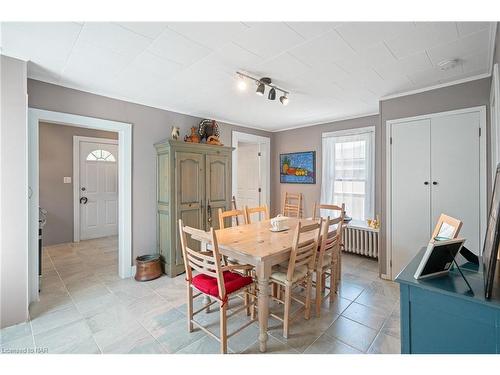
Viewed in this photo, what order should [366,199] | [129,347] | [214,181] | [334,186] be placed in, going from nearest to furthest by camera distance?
1. [129,347]
2. [214,181]
3. [366,199]
4. [334,186]

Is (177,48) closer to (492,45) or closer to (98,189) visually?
(492,45)

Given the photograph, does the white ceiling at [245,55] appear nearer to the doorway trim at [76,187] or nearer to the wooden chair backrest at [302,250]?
the wooden chair backrest at [302,250]

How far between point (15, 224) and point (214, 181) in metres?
2.20

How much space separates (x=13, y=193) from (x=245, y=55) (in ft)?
7.72

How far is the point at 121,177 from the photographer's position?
311cm

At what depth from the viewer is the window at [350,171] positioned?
12.5 ft

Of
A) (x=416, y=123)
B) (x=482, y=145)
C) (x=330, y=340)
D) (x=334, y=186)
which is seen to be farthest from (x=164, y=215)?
(x=482, y=145)

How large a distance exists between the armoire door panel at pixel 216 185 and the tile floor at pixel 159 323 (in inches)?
38.8

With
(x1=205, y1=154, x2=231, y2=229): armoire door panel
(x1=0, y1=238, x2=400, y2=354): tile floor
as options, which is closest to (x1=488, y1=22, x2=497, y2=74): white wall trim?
(x1=0, y1=238, x2=400, y2=354): tile floor

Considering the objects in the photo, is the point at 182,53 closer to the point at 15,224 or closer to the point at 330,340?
the point at 15,224

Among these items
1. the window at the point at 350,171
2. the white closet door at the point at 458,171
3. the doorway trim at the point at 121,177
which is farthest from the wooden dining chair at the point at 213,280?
the window at the point at 350,171

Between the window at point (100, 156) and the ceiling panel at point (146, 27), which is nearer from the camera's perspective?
the ceiling panel at point (146, 27)

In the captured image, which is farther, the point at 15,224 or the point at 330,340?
the point at 15,224

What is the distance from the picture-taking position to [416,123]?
2.76m
